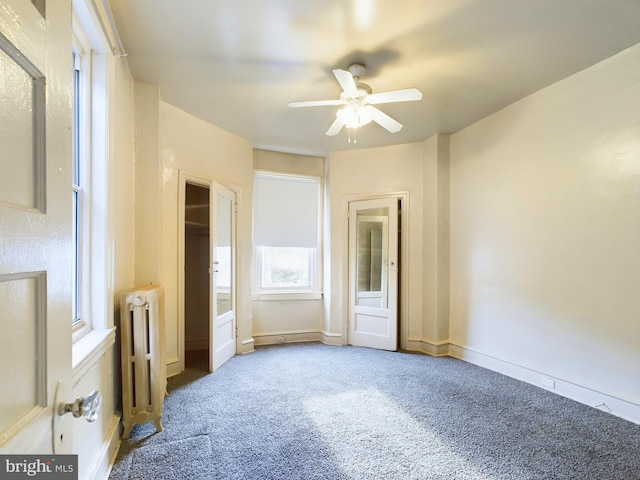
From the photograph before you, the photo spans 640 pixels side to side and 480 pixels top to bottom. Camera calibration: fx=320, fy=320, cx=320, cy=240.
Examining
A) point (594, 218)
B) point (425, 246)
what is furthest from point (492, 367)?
point (594, 218)

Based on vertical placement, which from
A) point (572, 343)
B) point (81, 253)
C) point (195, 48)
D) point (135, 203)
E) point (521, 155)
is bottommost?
point (572, 343)

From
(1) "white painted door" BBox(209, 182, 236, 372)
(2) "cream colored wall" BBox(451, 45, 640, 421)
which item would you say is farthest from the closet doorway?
(2) "cream colored wall" BBox(451, 45, 640, 421)

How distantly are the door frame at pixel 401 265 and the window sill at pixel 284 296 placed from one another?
427 mm

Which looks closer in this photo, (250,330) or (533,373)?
(533,373)

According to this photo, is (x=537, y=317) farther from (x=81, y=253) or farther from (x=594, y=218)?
(x=81, y=253)

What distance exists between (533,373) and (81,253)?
366cm

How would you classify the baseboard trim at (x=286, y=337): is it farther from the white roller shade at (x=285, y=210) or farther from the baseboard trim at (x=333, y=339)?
the white roller shade at (x=285, y=210)

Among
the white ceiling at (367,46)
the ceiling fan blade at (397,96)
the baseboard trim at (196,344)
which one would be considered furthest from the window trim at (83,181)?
the baseboard trim at (196,344)

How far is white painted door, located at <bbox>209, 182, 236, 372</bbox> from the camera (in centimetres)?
323

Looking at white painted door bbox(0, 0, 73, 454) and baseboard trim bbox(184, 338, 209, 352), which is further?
baseboard trim bbox(184, 338, 209, 352)

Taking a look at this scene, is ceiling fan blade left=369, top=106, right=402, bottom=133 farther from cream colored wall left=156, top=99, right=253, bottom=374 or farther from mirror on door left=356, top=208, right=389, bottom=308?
cream colored wall left=156, top=99, right=253, bottom=374

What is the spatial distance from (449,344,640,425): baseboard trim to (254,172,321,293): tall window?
2.11 meters

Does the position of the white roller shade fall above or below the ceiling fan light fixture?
below

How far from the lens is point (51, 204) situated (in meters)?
0.69
